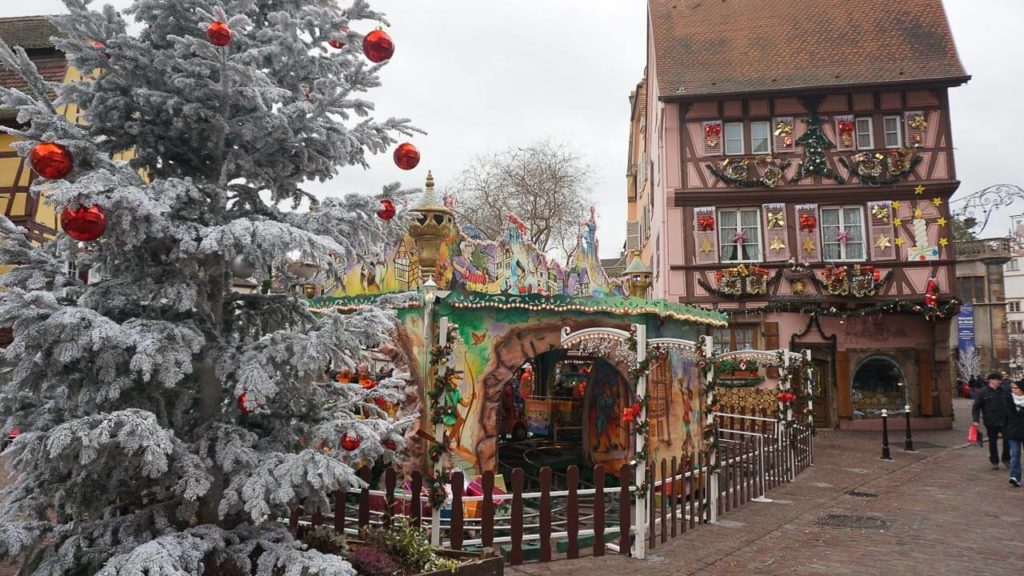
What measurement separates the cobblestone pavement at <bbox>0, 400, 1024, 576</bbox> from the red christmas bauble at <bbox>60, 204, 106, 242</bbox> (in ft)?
17.6

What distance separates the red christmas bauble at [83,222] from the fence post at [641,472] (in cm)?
601

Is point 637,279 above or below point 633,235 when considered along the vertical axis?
below

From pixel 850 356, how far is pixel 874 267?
287cm

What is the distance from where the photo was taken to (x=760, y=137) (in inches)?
907

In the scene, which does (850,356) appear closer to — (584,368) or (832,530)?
(584,368)

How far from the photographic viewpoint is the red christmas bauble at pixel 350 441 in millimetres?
5035

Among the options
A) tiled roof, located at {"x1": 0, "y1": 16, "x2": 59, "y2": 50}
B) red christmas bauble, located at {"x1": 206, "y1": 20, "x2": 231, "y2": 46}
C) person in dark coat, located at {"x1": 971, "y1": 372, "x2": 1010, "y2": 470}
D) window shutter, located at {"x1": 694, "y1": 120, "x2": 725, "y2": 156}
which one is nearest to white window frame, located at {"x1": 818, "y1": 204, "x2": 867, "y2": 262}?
window shutter, located at {"x1": 694, "y1": 120, "x2": 725, "y2": 156}

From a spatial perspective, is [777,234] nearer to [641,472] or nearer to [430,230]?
[430,230]

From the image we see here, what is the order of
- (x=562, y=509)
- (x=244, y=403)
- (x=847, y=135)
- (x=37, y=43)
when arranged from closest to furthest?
(x=244, y=403) < (x=562, y=509) < (x=37, y=43) < (x=847, y=135)

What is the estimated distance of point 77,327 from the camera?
409 centimetres

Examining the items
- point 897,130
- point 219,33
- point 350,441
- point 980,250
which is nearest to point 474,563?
point 350,441

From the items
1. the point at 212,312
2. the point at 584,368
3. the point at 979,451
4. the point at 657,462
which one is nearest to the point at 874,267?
the point at 979,451

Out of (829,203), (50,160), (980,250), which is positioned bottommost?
(50,160)

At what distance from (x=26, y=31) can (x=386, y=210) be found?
67.7 ft
